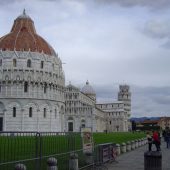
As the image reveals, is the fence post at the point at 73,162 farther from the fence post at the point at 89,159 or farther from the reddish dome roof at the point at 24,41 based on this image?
the reddish dome roof at the point at 24,41

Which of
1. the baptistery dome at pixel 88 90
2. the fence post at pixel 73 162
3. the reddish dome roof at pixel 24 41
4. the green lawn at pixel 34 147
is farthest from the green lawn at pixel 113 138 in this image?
the baptistery dome at pixel 88 90

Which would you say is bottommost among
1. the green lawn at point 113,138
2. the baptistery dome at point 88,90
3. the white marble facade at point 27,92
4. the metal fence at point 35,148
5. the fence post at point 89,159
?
the green lawn at point 113,138

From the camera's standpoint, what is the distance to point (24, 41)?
84938 mm

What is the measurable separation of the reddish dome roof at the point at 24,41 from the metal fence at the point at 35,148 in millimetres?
69794

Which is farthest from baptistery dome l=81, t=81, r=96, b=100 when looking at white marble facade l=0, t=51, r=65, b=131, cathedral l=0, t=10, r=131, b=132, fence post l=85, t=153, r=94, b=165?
fence post l=85, t=153, r=94, b=165

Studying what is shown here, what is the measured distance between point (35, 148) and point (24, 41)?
247 ft

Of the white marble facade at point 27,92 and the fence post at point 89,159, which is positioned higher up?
the white marble facade at point 27,92

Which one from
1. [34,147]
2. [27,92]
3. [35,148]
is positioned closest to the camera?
[35,148]

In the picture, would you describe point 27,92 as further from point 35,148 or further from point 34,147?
point 35,148

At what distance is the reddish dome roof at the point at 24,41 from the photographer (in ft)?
274

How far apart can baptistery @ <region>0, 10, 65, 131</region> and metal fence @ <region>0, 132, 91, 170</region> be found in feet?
215

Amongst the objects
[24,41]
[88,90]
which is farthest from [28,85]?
[88,90]

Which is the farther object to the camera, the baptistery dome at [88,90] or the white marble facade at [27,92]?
the baptistery dome at [88,90]

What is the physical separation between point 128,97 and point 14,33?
373 feet
